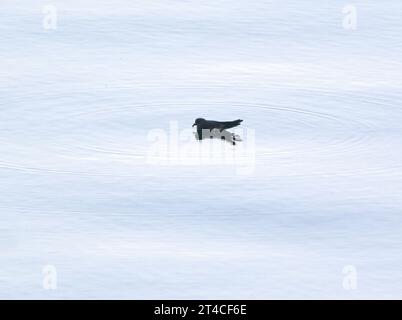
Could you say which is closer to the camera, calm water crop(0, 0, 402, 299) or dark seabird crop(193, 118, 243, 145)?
calm water crop(0, 0, 402, 299)

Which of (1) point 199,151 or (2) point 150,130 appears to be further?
(2) point 150,130

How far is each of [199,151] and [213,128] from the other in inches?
4.8

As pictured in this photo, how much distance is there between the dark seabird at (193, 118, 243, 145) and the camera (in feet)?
15.3

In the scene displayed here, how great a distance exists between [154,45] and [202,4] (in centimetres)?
31

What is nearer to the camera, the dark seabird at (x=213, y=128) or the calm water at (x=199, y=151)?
Answer: the calm water at (x=199, y=151)

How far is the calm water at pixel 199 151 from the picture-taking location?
406 cm

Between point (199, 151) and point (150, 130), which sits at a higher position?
point (150, 130)

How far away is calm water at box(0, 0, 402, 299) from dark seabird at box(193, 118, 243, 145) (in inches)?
Result: 1.6

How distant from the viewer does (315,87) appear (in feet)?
16.2

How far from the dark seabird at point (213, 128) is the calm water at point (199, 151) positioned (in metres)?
0.04

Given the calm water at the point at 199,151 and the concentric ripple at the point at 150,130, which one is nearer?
the calm water at the point at 199,151

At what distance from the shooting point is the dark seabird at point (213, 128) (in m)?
4.67

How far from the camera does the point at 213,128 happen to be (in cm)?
470

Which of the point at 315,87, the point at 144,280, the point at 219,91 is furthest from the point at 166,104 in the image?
the point at 144,280
